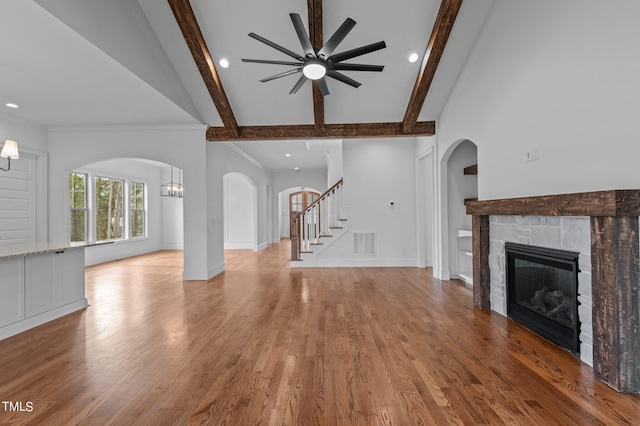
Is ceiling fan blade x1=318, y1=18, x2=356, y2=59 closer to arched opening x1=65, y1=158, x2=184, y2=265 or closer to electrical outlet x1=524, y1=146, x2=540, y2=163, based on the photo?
electrical outlet x1=524, y1=146, x2=540, y2=163

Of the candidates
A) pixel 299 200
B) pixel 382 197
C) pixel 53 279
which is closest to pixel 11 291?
pixel 53 279

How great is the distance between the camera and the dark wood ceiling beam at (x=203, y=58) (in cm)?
376

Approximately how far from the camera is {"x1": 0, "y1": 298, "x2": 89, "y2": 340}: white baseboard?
3066 millimetres

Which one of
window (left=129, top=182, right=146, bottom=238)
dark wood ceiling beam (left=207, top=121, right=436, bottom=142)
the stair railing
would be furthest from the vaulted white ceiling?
window (left=129, top=182, right=146, bottom=238)

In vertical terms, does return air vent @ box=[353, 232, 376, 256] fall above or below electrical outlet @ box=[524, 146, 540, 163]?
below

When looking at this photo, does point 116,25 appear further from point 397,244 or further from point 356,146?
point 397,244

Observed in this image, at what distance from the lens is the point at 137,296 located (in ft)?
15.0

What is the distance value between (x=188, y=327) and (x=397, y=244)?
475cm

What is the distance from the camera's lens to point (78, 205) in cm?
743

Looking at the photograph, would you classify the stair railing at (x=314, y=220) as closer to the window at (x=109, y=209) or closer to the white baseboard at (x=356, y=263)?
the white baseboard at (x=356, y=263)

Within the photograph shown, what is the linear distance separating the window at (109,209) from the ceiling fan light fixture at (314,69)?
749 cm

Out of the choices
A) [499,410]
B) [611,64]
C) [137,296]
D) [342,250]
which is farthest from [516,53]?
[137,296]

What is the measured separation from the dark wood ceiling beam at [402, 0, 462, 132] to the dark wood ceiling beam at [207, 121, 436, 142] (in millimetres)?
193

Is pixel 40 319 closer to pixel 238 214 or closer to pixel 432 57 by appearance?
pixel 432 57
